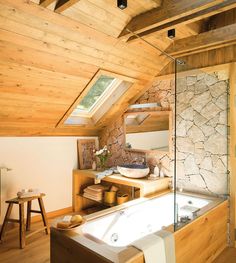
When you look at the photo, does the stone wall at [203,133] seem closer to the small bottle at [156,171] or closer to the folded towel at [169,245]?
the small bottle at [156,171]

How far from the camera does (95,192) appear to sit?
3922 millimetres

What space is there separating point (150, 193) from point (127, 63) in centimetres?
176

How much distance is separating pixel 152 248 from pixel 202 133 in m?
1.79

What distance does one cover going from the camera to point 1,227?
128 inches

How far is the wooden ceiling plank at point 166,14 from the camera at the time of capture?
1991mm

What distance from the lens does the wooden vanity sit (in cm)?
324

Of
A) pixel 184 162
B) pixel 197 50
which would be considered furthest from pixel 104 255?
pixel 197 50

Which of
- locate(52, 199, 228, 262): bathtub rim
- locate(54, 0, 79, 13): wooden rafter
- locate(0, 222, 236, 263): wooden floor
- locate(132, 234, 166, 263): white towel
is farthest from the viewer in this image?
locate(0, 222, 236, 263): wooden floor

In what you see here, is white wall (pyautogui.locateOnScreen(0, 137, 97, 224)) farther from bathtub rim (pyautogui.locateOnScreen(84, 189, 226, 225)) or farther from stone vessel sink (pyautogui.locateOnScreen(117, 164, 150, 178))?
bathtub rim (pyautogui.locateOnScreen(84, 189, 226, 225))

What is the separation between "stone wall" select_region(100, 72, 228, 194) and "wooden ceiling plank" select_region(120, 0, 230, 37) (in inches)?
30.5

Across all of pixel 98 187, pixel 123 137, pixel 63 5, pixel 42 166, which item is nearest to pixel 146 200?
pixel 98 187

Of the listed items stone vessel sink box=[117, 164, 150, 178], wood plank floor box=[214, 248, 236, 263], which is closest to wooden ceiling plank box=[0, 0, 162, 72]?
stone vessel sink box=[117, 164, 150, 178]

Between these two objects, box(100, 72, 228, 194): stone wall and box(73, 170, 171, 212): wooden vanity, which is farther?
box(73, 170, 171, 212): wooden vanity

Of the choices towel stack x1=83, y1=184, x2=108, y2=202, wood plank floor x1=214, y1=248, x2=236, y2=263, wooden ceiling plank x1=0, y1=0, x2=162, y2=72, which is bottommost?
wood plank floor x1=214, y1=248, x2=236, y2=263
